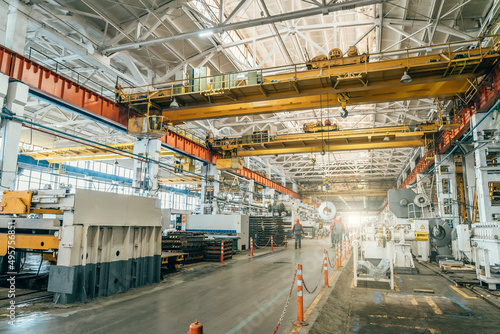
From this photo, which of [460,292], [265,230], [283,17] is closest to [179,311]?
[460,292]

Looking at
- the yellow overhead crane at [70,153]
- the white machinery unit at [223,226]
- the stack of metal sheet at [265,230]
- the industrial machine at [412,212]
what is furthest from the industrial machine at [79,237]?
the yellow overhead crane at [70,153]

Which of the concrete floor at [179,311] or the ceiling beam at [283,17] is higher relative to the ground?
the ceiling beam at [283,17]

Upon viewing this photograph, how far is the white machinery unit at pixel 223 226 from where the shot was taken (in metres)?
18.8

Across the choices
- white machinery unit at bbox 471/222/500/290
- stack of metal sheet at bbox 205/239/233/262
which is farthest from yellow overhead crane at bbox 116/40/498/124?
stack of metal sheet at bbox 205/239/233/262

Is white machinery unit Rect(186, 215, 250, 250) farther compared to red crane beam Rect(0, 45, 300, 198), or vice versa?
white machinery unit Rect(186, 215, 250, 250)

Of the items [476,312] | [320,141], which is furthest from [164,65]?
[476,312]

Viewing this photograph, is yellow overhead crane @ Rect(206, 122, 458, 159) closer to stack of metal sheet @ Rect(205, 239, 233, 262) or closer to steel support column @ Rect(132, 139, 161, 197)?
steel support column @ Rect(132, 139, 161, 197)

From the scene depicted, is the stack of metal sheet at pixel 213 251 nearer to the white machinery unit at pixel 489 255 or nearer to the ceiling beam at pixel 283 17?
the ceiling beam at pixel 283 17

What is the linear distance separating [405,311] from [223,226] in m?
13.2

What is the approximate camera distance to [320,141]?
19.5 meters

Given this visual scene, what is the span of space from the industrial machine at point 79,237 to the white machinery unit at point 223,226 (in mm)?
10737

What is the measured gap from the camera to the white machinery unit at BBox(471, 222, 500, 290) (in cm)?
846

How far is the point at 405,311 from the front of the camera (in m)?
6.66

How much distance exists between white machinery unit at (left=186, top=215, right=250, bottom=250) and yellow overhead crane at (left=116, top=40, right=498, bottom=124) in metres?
6.88
